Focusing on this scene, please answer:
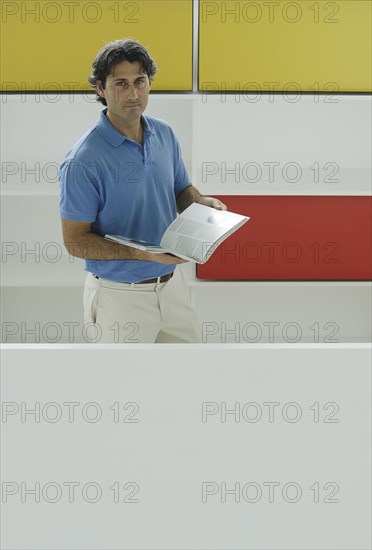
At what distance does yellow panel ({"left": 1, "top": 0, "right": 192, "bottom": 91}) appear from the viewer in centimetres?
317

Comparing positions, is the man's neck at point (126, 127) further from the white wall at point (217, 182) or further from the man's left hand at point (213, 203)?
the white wall at point (217, 182)

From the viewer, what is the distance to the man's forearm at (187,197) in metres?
2.26

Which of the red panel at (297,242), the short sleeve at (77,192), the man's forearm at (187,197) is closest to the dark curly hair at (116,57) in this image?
the short sleeve at (77,192)

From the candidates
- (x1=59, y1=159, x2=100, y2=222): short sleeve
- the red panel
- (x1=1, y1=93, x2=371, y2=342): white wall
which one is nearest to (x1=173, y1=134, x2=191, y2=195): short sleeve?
(x1=59, y1=159, x2=100, y2=222): short sleeve

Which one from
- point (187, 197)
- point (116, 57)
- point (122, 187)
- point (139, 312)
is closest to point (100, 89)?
point (116, 57)

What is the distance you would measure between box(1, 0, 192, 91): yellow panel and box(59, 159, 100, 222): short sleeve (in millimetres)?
1396

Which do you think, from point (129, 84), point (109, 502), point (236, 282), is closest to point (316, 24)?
point (236, 282)

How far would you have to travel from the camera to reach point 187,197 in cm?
228

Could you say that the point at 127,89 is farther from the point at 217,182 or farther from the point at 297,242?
the point at 297,242

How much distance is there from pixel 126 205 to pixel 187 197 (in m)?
0.27

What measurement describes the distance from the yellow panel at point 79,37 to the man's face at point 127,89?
49.7 inches

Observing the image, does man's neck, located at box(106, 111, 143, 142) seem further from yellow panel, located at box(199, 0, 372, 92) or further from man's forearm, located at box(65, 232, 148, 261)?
yellow panel, located at box(199, 0, 372, 92)

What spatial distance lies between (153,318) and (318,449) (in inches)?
35.8

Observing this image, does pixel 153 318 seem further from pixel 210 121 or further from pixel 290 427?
pixel 210 121
